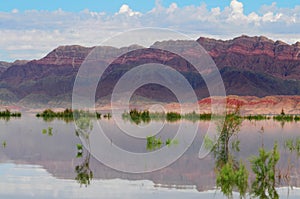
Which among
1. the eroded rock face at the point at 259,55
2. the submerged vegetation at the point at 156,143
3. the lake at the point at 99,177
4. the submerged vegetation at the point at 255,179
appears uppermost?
the eroded rock face at the point at 259,55

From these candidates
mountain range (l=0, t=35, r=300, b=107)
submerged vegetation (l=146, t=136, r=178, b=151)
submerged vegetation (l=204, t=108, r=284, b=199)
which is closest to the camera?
submerged vegetation (l=204, t=108, r=284, b=199)

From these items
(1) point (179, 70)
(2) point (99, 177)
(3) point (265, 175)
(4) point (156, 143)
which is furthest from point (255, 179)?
(1) point (179, 70)

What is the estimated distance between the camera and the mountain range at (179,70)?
137 meters

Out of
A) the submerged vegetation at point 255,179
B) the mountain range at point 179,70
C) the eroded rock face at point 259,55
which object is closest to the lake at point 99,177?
the submerged vegetation at point 255,179

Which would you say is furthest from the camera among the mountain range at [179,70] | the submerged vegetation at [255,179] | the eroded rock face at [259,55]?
the eroded rock face at [259,55]

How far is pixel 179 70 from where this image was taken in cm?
15438

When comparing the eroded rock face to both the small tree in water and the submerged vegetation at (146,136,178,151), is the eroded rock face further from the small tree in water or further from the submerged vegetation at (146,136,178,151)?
the small tree in water

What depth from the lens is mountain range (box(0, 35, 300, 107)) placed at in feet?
448

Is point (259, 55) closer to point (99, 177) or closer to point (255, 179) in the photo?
point (99, 177)

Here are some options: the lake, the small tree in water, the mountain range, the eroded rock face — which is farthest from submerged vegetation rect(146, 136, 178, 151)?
the eroded rock face

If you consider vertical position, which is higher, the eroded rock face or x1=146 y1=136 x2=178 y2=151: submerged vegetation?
the eroded rock face

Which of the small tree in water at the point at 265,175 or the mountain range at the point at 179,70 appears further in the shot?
the mountain range at the point at 179,70

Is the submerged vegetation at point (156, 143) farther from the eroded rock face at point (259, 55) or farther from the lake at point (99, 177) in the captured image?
the eroded rock face at point (259, 55)

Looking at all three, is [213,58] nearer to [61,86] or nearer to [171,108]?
[61,86]
